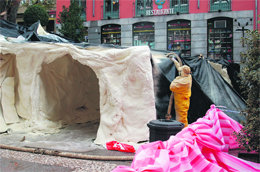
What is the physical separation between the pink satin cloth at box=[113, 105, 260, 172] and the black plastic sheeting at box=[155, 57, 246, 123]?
10.2 ft

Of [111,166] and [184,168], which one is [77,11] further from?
[184,168]

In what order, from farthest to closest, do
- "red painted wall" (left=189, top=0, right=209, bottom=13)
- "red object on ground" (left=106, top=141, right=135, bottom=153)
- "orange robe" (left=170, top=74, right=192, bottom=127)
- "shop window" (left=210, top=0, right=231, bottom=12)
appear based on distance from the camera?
"red painted wall" (left=189, top=0, right=209, bottom=13)
"shop window" (left=210, top=0, right=231, bottom=12)
"orange robe" (left=170, top=74, right=192, bottom=127)
"red object on ground" (left=106, top=141, right=135, bottom=153)

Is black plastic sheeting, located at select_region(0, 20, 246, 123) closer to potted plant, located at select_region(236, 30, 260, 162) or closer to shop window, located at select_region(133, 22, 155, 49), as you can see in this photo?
potted plant, located at select_region(236, 30, 260, 162)

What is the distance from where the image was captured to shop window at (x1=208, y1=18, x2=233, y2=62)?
19297 millimetres

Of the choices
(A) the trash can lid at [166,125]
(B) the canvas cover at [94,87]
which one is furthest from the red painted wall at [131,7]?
(A) the trash can lid at [166,125]

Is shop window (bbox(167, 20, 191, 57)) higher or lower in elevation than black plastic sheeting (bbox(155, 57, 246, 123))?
higher

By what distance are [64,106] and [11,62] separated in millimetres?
2216

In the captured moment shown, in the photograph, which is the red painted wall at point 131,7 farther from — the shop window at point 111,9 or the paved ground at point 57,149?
the paved ground at point 57,149

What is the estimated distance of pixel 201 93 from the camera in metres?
8.20

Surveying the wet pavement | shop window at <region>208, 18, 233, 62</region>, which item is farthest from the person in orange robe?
shop window at <region>208, 18, 233, 62</region>

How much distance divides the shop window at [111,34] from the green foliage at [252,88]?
18052 mm

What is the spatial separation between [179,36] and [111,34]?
5494 mm

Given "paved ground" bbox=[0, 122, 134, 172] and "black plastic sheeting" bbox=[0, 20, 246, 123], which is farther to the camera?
"black plastic sheeting" bbox=[0, 20, 246, 123]

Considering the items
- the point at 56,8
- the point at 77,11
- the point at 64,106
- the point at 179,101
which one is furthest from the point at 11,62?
the point at 56,8
